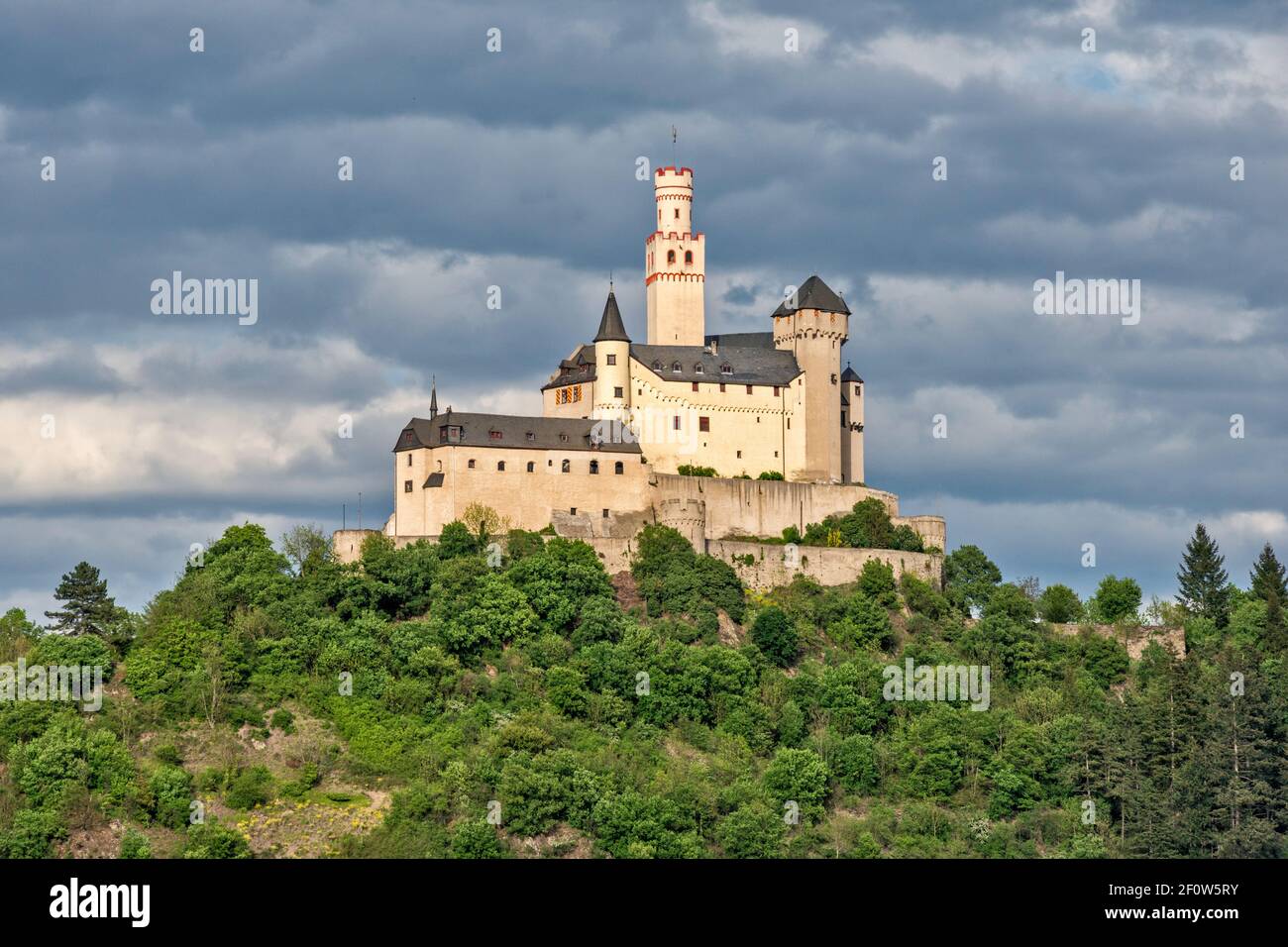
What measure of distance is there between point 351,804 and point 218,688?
24.5 ft

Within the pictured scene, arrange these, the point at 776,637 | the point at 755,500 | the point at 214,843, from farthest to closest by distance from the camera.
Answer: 1. the point at 755,500
2. the point at 776,637
3. the point at 214,843

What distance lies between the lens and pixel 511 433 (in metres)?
94.6

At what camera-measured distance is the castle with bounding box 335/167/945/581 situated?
308 ft

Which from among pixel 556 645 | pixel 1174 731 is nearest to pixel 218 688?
pixel 556 645

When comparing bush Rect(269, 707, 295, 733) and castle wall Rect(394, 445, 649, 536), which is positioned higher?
castle wall Rect(394, 445, 649, 536)

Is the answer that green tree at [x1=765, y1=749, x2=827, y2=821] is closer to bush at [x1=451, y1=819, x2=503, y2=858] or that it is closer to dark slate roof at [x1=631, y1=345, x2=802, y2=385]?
bush at [x1=451, y1=819, x2=503, y2=858]

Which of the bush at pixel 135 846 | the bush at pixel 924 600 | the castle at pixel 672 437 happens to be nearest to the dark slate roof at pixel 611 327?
the castle at pixel 672 437

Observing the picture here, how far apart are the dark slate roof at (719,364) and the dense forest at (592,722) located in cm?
953

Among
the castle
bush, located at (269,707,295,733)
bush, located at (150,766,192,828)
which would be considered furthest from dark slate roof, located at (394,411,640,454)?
bush, located at (150,766,192,828)

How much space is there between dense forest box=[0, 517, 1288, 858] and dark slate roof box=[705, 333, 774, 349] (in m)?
13.9

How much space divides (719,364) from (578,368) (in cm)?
629

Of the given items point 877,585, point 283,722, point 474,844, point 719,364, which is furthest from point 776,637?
point 283,722

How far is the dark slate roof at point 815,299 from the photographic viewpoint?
103 meters

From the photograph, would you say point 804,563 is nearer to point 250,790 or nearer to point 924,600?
point 924,600
